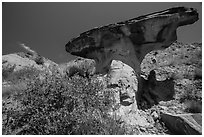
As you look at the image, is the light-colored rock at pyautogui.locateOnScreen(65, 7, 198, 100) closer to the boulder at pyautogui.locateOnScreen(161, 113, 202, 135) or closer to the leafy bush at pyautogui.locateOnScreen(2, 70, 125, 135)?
the boulder at pyautogui.locateOnScreen(161, 113, 202, 135)

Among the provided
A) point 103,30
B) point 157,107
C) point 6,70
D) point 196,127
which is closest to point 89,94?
point 196,127

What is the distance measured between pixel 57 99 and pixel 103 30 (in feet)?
14.1

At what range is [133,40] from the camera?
7.49 meters

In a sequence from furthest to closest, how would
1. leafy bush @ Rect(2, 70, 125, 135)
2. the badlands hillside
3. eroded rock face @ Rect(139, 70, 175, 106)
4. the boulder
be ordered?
eroded rock face @ Rect(139, 70, 175, 106), the boulder, the badlands hillside, leafy bush @ Rect(2, 70, 125, 135)

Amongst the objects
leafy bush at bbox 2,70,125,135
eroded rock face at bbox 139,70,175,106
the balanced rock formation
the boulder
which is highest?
the balanced rock formation

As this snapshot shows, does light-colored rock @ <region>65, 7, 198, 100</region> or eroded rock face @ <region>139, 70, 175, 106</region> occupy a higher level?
light-colored rock @ <region>65, 7, 198, 100</region>

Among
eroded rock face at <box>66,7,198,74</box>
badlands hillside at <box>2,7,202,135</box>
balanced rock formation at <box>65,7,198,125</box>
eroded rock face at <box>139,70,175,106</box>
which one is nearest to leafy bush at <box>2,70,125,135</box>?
badlands hillside at <box>2,7,202,135</box>

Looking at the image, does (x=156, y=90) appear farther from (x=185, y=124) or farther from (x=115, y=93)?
(x=185, y=124)

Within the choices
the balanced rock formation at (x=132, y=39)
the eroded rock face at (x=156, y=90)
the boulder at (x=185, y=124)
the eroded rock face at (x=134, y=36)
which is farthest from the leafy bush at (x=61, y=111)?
the eroded rock face at (x=134, y=36)

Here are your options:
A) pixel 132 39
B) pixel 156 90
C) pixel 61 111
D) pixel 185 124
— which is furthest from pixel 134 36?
pixel 61 111

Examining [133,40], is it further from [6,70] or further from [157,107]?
[6,70]

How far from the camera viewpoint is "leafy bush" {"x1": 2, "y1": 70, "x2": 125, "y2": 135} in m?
2.98

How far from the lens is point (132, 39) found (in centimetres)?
744

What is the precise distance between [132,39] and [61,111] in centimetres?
499
